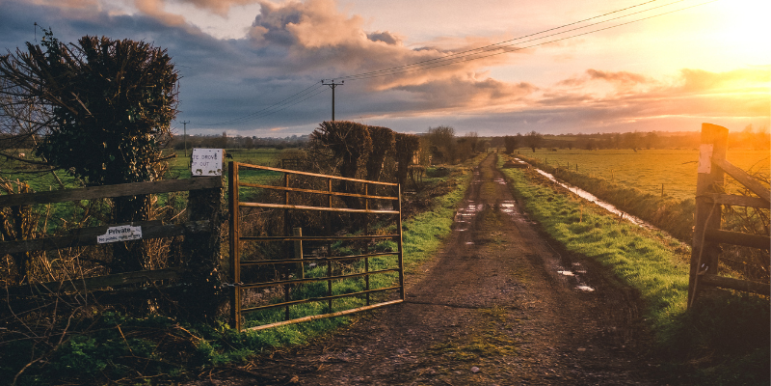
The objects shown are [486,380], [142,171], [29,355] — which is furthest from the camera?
[142,171]

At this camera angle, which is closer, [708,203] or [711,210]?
[711,210]

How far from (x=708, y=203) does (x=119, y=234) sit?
27.1ft

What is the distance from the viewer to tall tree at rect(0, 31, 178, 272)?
6.09 metres

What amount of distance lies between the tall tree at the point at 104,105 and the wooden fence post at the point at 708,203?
8.94 meters

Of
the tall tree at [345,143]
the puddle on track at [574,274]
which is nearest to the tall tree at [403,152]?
the tall tree at [345,143]

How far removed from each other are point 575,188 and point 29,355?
138 ft

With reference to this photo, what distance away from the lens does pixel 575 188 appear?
39.6 m

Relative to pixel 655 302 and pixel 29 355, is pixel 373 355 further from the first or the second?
pixel 655 302

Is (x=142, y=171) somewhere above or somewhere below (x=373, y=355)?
above

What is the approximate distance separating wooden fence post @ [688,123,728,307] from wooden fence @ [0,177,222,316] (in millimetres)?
7099

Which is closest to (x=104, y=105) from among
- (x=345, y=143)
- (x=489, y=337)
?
(x=489, y=337)

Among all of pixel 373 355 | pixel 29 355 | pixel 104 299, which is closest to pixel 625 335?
pixel 373 355

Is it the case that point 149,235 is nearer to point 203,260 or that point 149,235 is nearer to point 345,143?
point 203,260

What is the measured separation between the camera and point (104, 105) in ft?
21.3
